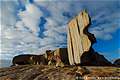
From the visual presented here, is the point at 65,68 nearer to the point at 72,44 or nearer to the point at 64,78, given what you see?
the point at 64,78

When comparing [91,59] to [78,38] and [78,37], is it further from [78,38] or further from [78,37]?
[78,37]

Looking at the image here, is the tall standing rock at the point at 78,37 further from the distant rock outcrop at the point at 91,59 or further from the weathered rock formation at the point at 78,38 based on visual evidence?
the distant rock outcrop at the point at 91,59

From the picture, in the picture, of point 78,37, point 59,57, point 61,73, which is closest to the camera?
point 61,73

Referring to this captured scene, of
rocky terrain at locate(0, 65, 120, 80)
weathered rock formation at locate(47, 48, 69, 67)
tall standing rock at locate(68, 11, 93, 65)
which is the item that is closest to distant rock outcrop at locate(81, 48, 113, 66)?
tall standing rock at locate(68, 11, 93, 65)

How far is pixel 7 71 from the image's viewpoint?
102 ft

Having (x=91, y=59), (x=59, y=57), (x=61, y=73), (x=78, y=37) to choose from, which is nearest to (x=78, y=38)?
(x=78, y=37)

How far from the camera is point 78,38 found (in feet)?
108

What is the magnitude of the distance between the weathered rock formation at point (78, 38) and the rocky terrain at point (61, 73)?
10.5 ft

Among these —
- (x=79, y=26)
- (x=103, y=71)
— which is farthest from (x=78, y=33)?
(x=103, y=71)

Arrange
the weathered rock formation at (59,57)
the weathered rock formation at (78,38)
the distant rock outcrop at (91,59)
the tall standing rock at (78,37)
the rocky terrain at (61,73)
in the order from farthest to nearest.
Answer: the weathered rock formation at (59,57), the distant rock outcrop at (91,59), the tall standing rock at (78,37), the weathered rock formation at (78,38), the rocky terrain at (61,73)

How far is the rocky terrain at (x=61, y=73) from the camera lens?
26.2 meters

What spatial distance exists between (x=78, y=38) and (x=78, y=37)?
0.13m

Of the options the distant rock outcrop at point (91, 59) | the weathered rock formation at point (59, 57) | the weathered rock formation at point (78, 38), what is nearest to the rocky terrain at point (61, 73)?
the distant rock outcrop at point (91, 59)

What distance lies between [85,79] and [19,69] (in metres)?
→ 9.04
